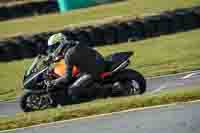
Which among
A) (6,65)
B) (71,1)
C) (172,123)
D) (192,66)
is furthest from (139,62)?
(71,1)

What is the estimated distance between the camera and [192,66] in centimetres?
1623

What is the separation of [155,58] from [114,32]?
13.8ft

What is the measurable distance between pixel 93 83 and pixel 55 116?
2331 mm

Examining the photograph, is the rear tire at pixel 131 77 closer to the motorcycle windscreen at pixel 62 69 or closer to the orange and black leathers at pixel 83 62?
the orange and black leathers at pixel 83 62

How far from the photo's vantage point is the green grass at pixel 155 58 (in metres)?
16.6

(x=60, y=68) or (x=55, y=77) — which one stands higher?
(x=60, y=68)

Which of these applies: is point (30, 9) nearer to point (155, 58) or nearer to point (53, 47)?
point (155, 58)

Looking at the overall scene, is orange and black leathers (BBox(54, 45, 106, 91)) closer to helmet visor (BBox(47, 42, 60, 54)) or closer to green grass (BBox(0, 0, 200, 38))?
helmet visor (BBox(47, 42, 60, 54))

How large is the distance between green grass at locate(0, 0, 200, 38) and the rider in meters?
15.1

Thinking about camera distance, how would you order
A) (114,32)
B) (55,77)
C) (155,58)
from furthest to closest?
(114,32)
(155,58)
(55,77)

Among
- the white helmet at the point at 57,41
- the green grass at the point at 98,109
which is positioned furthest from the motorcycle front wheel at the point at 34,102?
the green grass at the point at 98,109

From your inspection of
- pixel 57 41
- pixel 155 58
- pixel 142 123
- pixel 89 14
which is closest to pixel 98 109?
pixel 142 123

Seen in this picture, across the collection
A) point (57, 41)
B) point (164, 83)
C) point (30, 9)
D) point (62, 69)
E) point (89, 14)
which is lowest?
point (30, 9)

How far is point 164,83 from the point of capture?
14.7m
